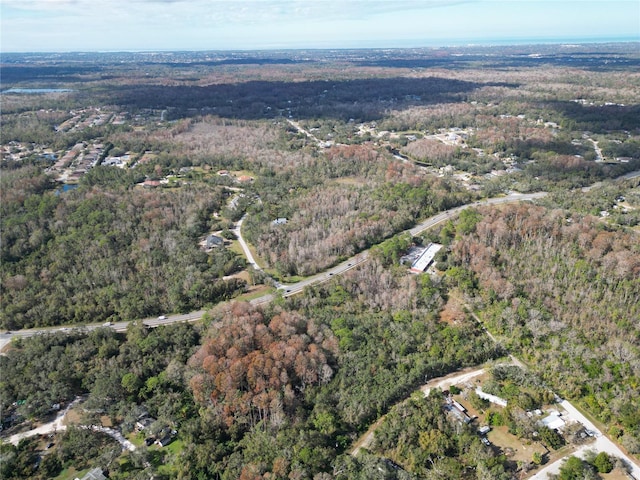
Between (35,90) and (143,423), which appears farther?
(35,90)

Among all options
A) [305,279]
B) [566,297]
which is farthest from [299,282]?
[566,297]

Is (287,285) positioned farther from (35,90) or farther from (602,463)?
(35,90)

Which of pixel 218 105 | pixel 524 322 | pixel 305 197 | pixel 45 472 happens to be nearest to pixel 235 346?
pixel 45 472

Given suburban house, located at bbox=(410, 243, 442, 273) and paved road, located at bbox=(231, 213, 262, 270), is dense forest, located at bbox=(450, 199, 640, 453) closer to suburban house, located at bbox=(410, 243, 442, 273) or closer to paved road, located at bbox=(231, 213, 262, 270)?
suburban house, located at bbox=(410, 243, 442, 273)

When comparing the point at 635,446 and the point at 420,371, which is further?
the point at 420,371

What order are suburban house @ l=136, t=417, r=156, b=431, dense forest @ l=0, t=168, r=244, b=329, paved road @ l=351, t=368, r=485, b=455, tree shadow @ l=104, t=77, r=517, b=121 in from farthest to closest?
1. tree shadow @ l=104, t=77, r=517, b=121
2. dense forest @ l=0, t=168, r=244, b=329
3. paved road @ l=351, t=368, r=485, b=455
4. suburban house @ l=136, t=417, r=156, b=431

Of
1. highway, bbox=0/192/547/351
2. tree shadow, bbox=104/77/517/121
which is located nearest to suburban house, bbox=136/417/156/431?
highway, bbox=0/192/547/351

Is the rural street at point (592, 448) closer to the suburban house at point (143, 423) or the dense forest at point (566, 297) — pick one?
the dense forest at point (566, 297)

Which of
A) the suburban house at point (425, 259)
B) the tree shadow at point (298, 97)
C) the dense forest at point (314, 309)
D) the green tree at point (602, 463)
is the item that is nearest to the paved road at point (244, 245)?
the dense forest at point (314, 309)

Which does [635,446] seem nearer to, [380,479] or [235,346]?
[380,479]

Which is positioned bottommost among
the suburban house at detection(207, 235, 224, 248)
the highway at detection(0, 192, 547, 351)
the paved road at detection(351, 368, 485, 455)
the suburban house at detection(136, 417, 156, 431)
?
Answer: the paved road at detection(351, 368, 485, 455)

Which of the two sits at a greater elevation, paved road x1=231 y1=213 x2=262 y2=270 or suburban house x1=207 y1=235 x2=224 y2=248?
suburban house x1=207 y1=235 x2=224 y2=248
